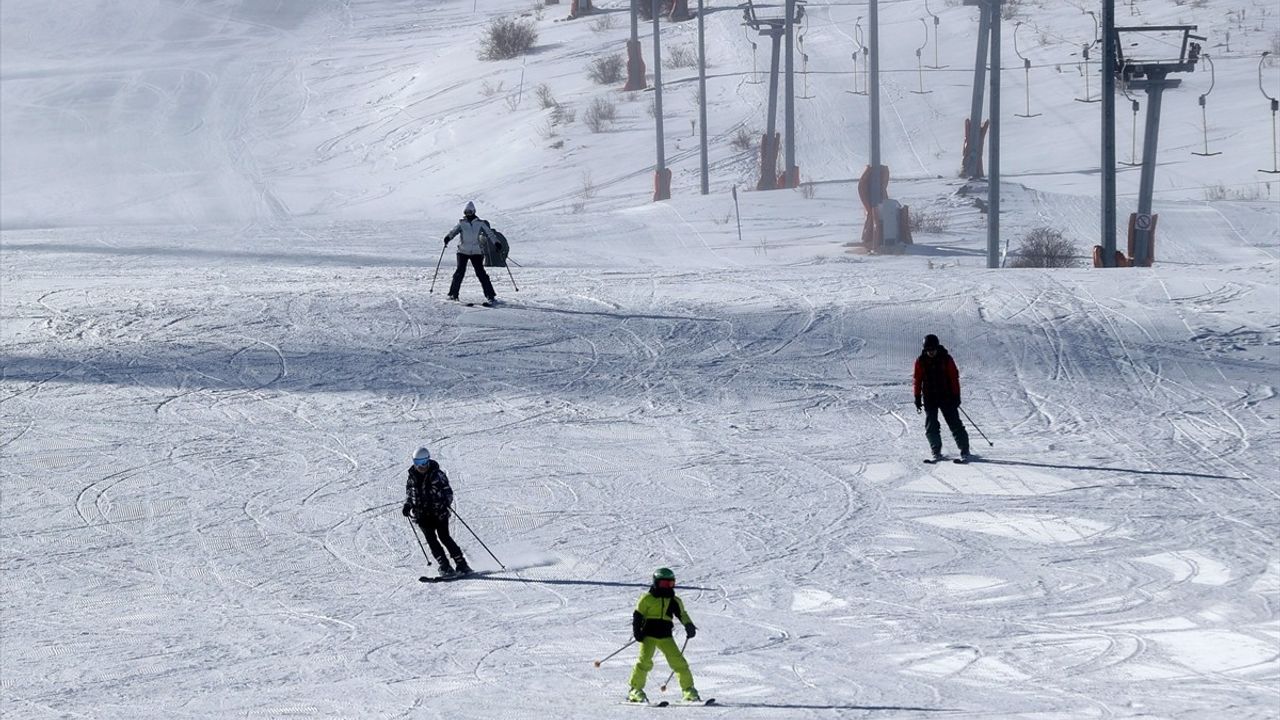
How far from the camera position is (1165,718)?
926 cm

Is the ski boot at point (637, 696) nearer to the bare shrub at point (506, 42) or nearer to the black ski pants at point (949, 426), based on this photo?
the black ski pants at point (949, 426)

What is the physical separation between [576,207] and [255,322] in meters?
15.4

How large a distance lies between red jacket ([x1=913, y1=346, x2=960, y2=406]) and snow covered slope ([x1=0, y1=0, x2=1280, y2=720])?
2.43ft

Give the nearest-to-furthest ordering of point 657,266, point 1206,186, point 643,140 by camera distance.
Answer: point 657,266 → point 1206,186 → point 643,140

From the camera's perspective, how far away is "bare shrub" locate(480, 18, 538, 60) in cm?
5522

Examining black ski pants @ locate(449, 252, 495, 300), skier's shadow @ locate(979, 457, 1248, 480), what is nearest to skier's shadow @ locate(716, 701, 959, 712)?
skier's shadow @ locate(979, 457, 1248, 480)

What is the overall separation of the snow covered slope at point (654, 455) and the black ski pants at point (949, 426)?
1.29 feet

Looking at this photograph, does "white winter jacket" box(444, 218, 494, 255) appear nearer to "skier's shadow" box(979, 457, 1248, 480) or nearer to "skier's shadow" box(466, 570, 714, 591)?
"skier's shadow" box(979, 457, 1248, 480)

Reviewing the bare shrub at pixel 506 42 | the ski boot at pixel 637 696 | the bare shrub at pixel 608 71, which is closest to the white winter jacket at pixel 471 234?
the ski boot at pixel 637 696

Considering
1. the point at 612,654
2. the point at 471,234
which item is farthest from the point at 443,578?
the point at 471,234

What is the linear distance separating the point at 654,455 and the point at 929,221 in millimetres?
17816

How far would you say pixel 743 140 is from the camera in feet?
138

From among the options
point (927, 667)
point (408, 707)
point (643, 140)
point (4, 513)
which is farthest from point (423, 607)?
point (643, 140)

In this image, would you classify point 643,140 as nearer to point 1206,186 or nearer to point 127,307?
point 1206,186
